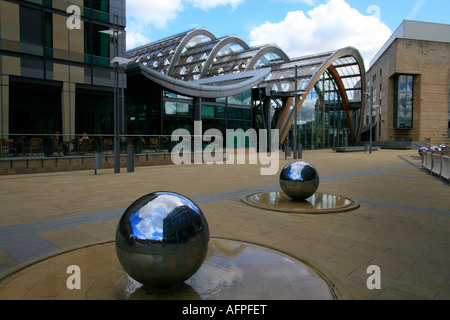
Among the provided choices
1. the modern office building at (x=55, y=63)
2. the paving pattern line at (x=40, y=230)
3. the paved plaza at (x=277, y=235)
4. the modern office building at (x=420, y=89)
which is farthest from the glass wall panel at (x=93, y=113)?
the modern office building at (x=420, y=89)

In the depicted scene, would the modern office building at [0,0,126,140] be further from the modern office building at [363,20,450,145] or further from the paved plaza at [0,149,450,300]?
the modern office building at [363,20,450,145]

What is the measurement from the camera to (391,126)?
61.6 metres

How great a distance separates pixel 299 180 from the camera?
8320 millimetres

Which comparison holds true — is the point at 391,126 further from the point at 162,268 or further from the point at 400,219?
the point at 162,268

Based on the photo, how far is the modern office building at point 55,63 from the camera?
838 inches

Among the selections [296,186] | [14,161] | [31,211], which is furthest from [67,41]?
[296,186]

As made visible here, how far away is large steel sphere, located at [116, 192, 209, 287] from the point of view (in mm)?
3357

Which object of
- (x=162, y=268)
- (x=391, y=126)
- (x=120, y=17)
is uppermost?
(x=120, y=17)

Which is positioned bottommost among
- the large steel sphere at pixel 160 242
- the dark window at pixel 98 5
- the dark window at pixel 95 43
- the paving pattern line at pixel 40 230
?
the paving pattern line at pixel 40 230

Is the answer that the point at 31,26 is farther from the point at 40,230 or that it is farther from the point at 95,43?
the point at 40,230

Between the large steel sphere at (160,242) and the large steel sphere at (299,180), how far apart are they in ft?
16.9

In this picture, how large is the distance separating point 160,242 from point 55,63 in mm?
24311

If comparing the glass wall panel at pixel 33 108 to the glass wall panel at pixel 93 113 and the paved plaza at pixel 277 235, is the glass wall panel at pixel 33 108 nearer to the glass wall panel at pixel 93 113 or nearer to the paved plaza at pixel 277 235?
the glass wall panel at pixel 93 113

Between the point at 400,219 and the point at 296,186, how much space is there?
8.09ft
